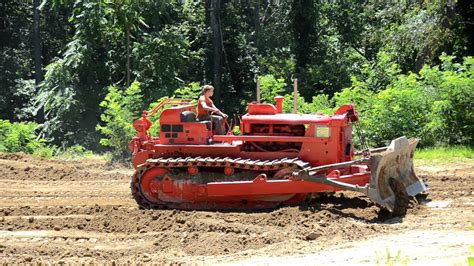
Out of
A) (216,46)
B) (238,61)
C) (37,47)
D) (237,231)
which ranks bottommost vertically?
(237,231)

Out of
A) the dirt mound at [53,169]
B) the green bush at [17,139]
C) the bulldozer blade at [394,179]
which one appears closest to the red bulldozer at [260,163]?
the bulldozer blade at [394,179]

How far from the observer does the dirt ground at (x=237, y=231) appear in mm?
9977

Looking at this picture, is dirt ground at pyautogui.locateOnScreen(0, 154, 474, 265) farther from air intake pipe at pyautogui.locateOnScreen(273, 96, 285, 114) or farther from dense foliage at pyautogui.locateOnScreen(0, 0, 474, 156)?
dense foliage at pyautogui.locateOnScreen(0, 0, 474, 156)

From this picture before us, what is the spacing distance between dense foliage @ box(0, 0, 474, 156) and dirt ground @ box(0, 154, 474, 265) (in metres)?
5.19

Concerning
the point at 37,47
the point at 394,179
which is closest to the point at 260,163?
the point at 394,179

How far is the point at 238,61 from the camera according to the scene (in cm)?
3222

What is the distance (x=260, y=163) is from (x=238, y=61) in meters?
19.7

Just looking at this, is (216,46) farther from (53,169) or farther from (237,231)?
(237,231)

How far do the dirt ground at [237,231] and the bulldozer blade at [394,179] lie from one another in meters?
0.27

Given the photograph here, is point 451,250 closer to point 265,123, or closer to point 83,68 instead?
point 265,123

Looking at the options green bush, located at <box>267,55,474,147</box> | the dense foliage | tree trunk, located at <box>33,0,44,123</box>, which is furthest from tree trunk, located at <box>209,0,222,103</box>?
green bush, located at <box>267,55,474,147</box>

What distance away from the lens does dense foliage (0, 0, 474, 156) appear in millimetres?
20219

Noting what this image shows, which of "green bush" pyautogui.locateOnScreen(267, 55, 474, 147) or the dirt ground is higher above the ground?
"green bush" pyautogui.locateOnScreen(267, 55, 474, 147)

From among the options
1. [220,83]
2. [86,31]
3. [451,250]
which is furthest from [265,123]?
[220,83]
